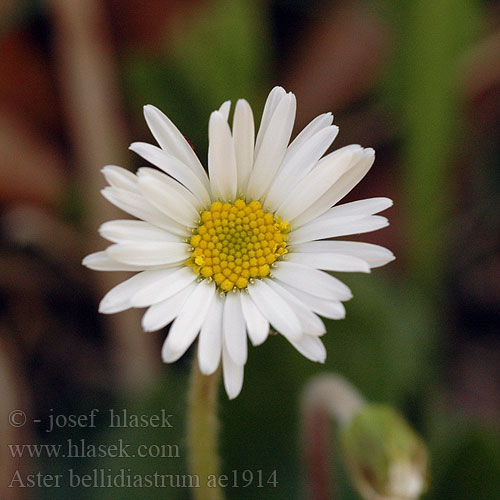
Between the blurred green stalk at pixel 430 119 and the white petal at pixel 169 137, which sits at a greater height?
the blurred green stalk at pixel 430 119

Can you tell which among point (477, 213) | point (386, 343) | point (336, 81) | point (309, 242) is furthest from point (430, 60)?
point (309, 242)

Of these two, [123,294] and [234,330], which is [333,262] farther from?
[123,294]

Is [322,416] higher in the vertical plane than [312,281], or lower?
lower

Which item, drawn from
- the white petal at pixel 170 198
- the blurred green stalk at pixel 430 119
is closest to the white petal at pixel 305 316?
the white petal at pixel 170 198

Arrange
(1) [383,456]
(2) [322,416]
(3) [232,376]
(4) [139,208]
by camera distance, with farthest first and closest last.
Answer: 1. (2) [322,416]
2. (1) [383,456]
3. (4) [139,208]
4. (3) [232,376]

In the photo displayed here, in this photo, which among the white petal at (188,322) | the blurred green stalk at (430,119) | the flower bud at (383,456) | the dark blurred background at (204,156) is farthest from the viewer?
the blurred green stalk at (430,119)

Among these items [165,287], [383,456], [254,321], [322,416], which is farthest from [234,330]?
[322,416]

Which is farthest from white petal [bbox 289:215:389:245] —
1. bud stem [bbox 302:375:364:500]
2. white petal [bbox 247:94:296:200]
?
bud stem [bbox 302:375:364:500]

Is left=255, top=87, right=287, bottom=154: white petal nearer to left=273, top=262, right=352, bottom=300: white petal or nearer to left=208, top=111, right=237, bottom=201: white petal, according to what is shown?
left=208, top=111, right=237, bottom=201: white petal

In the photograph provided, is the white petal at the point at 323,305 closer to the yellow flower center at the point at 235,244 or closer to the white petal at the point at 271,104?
the yellow flower center at the point at 235,244
